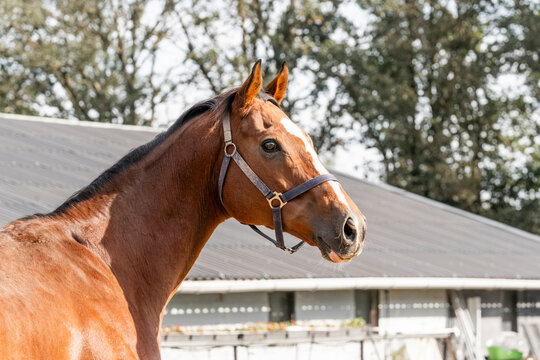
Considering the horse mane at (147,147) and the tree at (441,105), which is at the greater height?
the tree at (441,105)

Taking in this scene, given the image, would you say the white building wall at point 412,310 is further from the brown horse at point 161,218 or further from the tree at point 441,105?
the tree at point 441,105

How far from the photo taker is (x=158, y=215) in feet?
10.2

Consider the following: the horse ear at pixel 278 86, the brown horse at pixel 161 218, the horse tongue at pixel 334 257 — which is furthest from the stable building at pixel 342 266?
the horse tongue at pixel 334 257

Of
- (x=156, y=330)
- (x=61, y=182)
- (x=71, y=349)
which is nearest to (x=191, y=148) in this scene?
(x=156, y=330)

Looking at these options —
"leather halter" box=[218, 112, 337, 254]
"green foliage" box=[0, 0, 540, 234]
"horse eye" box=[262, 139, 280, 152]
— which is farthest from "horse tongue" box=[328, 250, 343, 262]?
"green foliage" box=[0, 0, 540, 234]

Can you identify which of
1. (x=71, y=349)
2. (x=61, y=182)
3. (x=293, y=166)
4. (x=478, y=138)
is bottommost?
(x=71, y=349)

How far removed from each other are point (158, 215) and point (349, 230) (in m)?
0.74

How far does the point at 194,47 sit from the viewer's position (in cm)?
2558

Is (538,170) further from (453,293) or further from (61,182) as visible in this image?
(61,182)

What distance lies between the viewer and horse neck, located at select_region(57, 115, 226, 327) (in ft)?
9.83

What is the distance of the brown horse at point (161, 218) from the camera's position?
9.00 ft

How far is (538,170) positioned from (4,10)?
16.7 meters

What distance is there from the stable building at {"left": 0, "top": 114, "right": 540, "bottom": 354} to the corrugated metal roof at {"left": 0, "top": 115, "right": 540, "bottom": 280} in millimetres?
24

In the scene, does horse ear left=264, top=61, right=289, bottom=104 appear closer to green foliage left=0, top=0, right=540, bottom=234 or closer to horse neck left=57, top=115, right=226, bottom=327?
horse neck left=57, top=115, right=226, bottom=327
